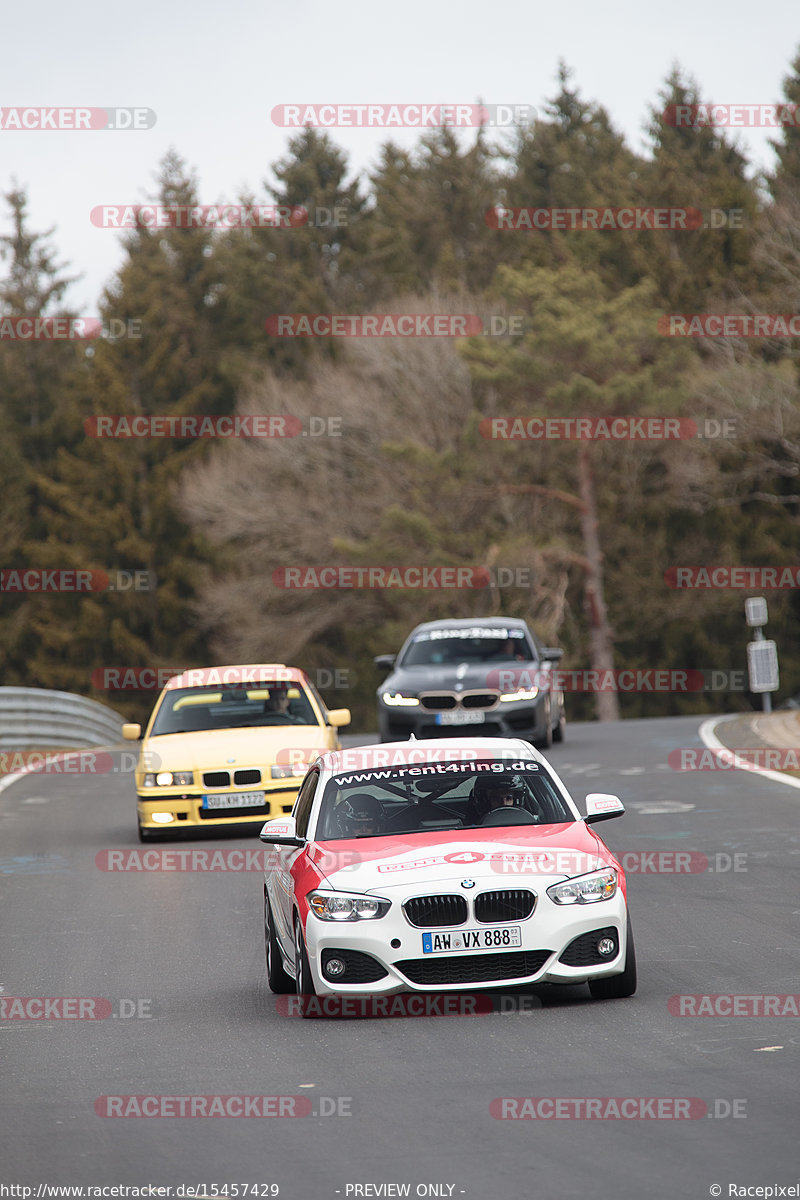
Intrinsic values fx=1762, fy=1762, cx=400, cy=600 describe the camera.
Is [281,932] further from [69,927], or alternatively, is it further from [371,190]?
[371,190]

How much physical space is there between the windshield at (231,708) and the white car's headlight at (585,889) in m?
8.68

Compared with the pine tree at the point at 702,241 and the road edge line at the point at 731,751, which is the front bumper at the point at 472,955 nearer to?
the road edge line at the point at 731,751

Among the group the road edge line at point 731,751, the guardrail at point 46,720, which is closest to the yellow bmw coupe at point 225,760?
the road edge line at point 731,751

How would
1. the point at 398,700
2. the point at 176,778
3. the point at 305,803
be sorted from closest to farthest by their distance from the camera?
the point at 305,803, the point at 176,778, the point at 398,700

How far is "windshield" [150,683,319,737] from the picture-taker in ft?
54.4

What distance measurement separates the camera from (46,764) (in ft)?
85.6

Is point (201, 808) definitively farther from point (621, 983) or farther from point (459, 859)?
point (621, 983)

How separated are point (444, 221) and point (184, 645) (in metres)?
21.1

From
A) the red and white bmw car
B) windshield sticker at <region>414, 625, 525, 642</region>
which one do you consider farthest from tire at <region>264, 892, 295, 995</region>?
windshield sticker at <region>414, 625, 525, 642</region>

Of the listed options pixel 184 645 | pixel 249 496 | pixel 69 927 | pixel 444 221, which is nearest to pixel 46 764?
pixel 69 927

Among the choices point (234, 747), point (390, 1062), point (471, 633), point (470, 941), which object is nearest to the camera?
point (390, 1062)

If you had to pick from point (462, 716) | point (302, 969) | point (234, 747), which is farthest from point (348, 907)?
point (462, 716)

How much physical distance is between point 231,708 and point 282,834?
835 centimetres

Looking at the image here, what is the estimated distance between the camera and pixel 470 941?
7754 mm
